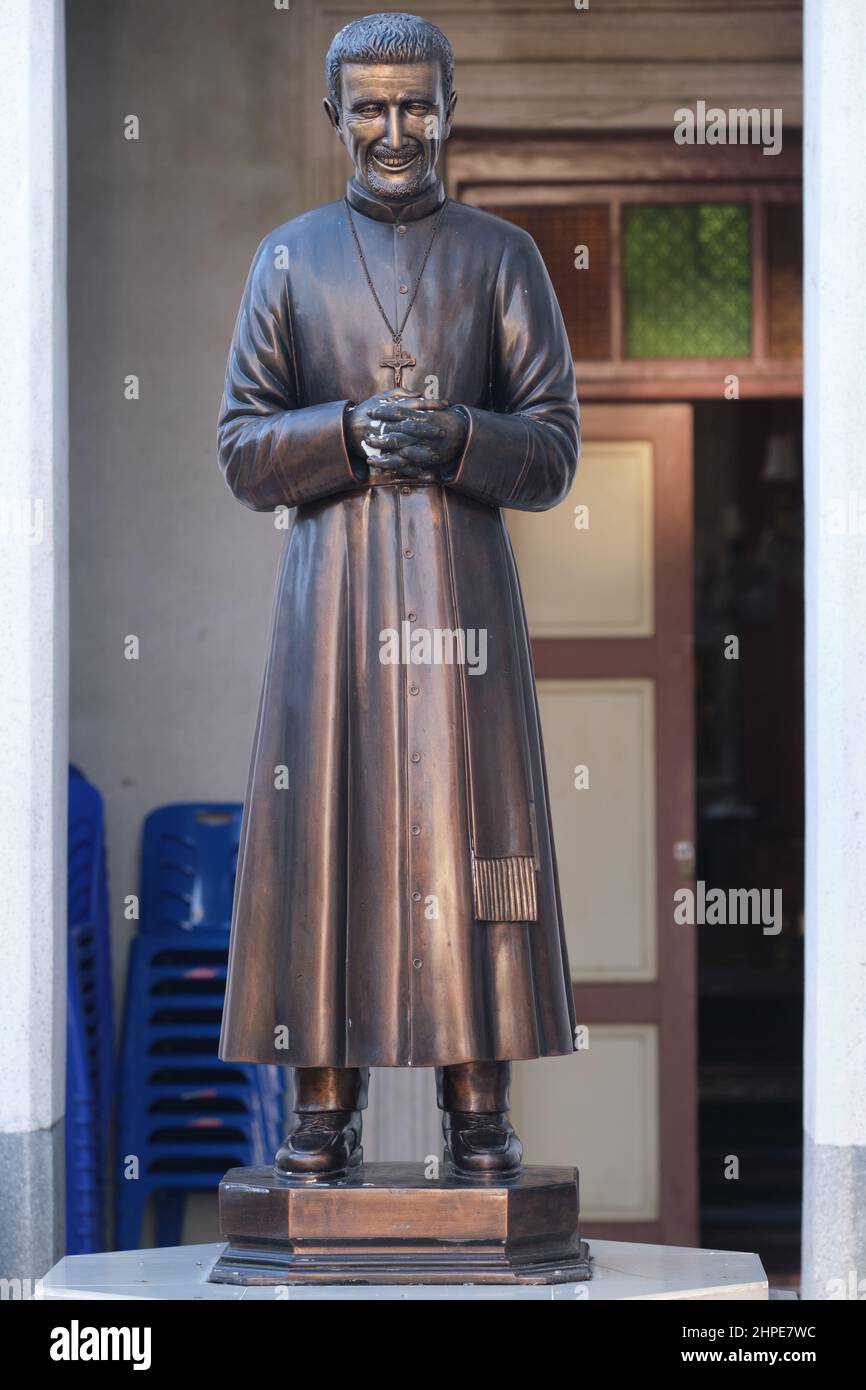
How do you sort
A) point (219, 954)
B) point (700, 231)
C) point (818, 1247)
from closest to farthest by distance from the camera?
point (818, 1247), point (219, 954), point (700, 231)

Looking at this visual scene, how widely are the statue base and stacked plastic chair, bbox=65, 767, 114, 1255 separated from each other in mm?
2236

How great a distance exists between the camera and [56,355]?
13.5 feet

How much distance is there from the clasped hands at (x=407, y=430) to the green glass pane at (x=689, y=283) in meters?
3.18

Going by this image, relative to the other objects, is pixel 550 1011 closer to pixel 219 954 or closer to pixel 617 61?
pixel 219 954

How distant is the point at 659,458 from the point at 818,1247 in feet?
9.36

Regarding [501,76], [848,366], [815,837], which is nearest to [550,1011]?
[815,837]

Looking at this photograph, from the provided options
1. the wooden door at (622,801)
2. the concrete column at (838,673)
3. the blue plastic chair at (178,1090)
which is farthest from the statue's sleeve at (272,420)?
the wooden door at (622,801)

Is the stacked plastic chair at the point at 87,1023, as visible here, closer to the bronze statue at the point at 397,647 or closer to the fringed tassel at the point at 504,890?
the bronze statue at the point at 397,647

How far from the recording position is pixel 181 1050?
18.1 feet

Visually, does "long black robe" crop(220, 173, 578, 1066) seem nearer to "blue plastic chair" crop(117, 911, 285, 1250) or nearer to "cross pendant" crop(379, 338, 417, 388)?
"cross pendant" crop(379, 338, 417, 388)

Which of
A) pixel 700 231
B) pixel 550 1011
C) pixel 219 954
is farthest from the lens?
pixel 700 231

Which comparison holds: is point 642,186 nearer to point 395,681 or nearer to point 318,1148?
point 395,681

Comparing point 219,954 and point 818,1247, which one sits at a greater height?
point 219,954
